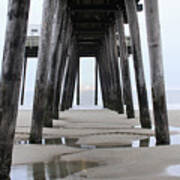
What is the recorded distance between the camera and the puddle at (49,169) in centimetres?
235

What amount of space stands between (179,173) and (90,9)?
9.32 m

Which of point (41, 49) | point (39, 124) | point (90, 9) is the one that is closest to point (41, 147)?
point (39, 124)

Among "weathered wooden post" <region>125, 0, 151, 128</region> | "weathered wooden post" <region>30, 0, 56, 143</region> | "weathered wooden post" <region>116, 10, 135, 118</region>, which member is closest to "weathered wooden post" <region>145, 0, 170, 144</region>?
"weathered wooden post" <region>30, 0, 56, 143</region>

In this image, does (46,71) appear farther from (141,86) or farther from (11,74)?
(141,86)

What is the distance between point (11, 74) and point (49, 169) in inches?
39.2

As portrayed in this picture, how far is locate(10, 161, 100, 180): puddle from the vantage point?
7.72 feet

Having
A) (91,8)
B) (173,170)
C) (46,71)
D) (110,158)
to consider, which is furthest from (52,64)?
(173,170)

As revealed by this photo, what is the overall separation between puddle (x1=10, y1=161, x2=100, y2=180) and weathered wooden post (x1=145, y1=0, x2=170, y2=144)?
1.58 metres

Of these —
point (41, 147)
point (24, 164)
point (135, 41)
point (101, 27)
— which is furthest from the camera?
point (101, 27)

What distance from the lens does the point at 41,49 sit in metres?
4.55

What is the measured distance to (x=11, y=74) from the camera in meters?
2.29

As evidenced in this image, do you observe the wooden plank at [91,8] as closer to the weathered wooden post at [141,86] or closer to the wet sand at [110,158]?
the weathered wooden post at [141,86]

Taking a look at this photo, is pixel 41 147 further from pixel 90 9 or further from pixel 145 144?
pixel 90 9

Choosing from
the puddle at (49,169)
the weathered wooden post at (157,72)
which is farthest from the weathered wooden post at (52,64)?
the puddle at (49,169)
